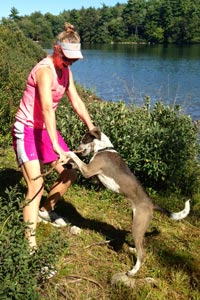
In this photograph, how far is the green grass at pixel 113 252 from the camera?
12.9ft

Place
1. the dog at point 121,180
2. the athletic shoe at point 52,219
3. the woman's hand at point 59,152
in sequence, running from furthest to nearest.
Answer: the athletic shoe at point 52,219 < the dog at point 121,180 < the woman's hand at point 59,152

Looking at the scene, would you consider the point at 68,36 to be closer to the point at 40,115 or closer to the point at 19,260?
the point at 40,115

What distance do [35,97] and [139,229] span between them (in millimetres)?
1733

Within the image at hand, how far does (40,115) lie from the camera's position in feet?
13.8

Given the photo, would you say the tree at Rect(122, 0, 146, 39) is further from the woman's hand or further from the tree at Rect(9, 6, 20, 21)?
the woman's hand

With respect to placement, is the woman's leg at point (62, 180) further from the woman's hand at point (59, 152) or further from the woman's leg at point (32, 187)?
the woman's hand at point (59, 152)

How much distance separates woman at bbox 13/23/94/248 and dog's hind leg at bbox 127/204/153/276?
1.02 m

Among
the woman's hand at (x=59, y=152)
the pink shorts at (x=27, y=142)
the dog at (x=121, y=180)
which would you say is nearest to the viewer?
the woman's hand at (x=59, y=152)

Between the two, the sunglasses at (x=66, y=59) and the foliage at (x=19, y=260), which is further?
the sunglasses at (x=66, y=59)

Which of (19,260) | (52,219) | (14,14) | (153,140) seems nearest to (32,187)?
(52,219)

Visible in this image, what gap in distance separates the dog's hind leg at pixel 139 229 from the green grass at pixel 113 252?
132 mm

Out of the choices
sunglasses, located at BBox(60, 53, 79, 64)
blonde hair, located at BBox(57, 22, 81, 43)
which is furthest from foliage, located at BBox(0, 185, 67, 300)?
blonde hair, located at BBox(57, 22, 81, 43)

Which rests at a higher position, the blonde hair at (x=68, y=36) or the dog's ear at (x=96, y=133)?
the blonde hair at (x=68, y=36)

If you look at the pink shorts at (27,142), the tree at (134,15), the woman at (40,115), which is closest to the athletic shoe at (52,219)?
the woman at (40,115)
